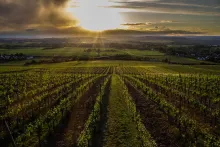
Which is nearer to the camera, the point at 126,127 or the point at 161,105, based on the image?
the point at 126,127

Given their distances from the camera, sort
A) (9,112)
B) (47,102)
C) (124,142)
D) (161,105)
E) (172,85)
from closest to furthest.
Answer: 1. (124,142)
2. (9,112)
3. (161,105)
4. (47,102)
5. (172,85)

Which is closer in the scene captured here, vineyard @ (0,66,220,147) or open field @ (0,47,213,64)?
vineyard @ (0,66,220,147)

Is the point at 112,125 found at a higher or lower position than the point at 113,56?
lower

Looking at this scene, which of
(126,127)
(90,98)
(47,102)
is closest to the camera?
(126,127)

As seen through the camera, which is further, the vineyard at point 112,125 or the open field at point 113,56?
the open field at point 113,56

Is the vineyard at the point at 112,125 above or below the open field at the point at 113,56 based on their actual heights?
below

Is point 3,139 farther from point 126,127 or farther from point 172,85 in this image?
point 172,85

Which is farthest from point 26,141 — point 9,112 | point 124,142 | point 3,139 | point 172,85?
point 172,85

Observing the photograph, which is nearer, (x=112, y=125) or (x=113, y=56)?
(x=112, y=125)

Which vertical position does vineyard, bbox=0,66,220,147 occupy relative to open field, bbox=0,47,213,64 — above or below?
below
